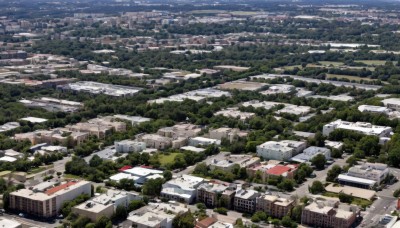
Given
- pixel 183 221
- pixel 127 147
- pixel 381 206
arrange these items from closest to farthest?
pixel 183 221 → pixel 381 206 → pixel 127 147

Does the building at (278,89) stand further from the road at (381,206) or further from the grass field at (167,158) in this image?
the road at (381,206)

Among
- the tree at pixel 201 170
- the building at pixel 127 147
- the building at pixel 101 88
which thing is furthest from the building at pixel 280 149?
the building at pixel 101 88

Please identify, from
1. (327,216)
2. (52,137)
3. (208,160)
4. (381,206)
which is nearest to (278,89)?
(208,160)

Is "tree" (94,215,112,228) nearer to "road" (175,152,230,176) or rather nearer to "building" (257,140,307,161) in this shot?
"road" (175,152,230,176)

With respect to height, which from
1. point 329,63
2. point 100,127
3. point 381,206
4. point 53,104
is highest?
point 381,206

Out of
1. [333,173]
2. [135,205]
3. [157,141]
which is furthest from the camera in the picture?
[157,141]

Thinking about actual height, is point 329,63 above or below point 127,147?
below

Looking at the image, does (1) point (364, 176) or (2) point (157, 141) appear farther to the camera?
(2) point (157, 141)

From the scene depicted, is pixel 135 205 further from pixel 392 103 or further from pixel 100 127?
pixel 392 103
